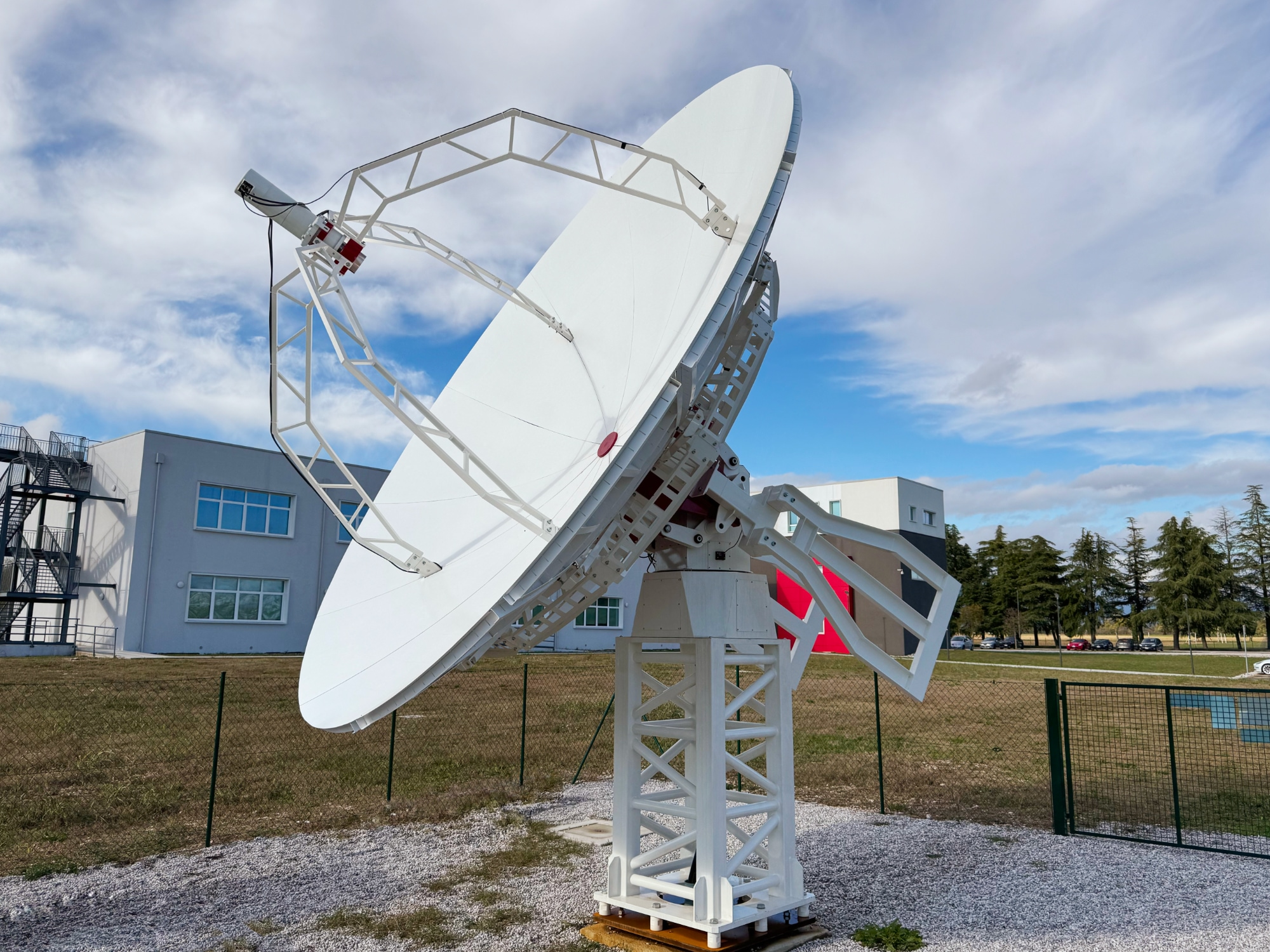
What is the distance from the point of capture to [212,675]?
21.6 metres

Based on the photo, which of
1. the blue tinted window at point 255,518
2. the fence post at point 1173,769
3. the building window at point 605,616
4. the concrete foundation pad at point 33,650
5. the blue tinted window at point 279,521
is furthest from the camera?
the building window at point 605,616

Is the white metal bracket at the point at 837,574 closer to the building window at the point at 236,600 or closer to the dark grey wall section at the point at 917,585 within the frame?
the building window at the point at 236,600

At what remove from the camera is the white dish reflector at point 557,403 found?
5.13 m

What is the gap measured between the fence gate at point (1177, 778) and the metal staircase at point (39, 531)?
99.9ft

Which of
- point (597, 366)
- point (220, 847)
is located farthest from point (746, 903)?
point (220, 847)

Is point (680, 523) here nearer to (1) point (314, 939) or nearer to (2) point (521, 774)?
(1) point (314, 939)

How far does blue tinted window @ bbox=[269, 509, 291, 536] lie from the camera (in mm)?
31844

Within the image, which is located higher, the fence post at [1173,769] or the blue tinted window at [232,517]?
the blue tinted window at [232,517]

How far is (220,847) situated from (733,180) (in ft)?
26.8

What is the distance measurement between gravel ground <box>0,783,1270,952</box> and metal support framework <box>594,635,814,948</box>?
61 cm

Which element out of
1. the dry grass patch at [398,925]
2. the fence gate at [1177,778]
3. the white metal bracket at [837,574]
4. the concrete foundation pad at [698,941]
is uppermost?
the white metal bracket at [837,574]

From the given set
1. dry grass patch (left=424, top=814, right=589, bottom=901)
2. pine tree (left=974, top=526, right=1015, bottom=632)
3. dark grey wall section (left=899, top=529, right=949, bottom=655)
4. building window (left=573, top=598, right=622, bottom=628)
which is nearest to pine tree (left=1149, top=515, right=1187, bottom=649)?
pine tree (left=974, top=526, right=1015, bottom=632)

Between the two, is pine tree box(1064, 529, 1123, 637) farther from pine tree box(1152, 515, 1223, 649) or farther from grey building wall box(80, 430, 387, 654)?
grey building wall box(80, 430, 387, 654)

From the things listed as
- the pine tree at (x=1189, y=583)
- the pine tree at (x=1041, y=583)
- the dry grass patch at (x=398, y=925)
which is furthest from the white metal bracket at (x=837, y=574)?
the pine tree at (x=1041, y=583)
